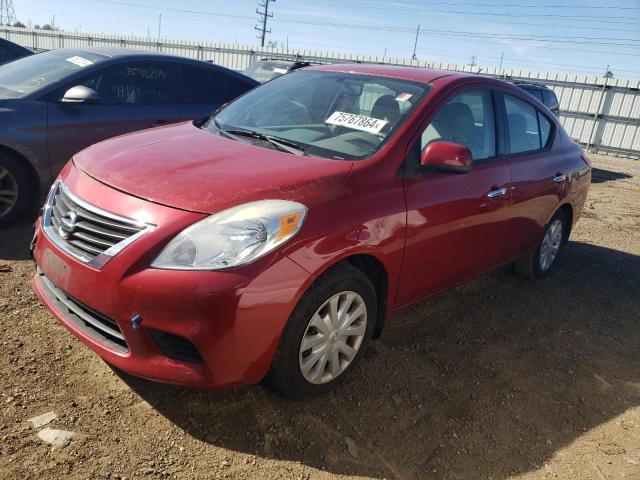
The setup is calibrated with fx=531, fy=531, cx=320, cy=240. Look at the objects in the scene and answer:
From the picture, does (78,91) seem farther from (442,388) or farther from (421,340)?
(442,388)

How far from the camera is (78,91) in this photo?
14.8 ft

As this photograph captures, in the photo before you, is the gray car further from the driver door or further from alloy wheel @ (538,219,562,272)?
alloy wheel @ (538,219,562,272)

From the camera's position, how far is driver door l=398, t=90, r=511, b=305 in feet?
9.82

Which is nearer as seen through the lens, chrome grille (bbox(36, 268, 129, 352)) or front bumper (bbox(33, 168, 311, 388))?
front bumper (bbox(33, 168, 311, 388))

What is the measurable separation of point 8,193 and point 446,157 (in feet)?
11.8

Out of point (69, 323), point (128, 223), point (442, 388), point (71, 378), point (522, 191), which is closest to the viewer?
point (128, 223)

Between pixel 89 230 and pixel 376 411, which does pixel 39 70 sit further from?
pixel 376 411

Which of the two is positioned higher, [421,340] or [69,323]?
[69,323]

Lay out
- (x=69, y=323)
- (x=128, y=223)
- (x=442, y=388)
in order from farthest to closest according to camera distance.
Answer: (x=442, y=388), (x=69, y=323), (x=128, y=223)

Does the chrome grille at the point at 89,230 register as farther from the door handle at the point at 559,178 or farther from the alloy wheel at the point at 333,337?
the door handle at the point at 559,178

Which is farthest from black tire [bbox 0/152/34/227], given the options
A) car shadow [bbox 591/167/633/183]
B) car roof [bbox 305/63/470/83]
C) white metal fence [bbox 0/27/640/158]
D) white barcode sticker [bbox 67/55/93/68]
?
white metal fence [bbox 0/27/640/158]

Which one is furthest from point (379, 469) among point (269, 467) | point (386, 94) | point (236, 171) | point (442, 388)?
point (386, 94)

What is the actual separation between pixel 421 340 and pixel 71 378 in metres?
2.12

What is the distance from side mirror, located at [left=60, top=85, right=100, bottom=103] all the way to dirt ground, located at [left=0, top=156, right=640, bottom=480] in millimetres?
1445
